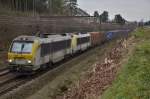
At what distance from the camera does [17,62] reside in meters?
28.4

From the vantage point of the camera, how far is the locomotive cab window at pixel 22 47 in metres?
28.7

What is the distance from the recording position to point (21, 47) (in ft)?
95.2

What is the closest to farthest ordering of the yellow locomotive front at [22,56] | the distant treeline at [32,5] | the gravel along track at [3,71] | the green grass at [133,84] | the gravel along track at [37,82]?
the green grass at [133,84]
the gravel along track at [37,82]
the yellow locomotive front at [22,56]
the gravel along track at [3,71]
the distant treeline at [32,5]

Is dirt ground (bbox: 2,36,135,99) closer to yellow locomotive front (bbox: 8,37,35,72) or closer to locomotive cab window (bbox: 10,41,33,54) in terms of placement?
yellow locomotive front (bbox: 8,37,35,72)

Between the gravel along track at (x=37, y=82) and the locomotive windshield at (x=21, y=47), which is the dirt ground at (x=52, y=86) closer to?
the gravel along track at (x=37, y=82)

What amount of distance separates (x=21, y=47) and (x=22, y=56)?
2.67 feet

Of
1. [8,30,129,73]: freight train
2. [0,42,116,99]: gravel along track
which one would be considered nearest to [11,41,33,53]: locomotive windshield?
[8,30,129,73]: freight train

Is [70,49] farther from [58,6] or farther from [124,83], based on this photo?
[58,6]

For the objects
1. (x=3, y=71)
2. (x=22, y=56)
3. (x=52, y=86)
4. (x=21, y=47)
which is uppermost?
(x=21, y=47)

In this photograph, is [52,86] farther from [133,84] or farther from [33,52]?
[133,84]

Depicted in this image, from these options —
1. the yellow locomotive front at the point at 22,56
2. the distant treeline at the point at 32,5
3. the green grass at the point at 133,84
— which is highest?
the distant treeline at the point at 32,5

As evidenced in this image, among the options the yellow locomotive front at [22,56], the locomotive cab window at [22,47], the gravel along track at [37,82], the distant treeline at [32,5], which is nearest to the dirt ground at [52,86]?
the gravel along track at [37,82]

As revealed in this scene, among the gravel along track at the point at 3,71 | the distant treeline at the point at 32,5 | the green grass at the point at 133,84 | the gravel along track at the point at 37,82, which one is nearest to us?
the green grass at the point at 133,84

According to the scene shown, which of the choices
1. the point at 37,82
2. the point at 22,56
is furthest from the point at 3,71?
the point at 37,82
